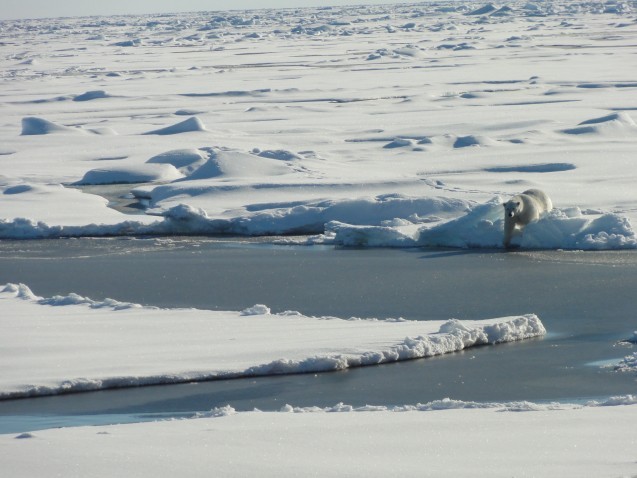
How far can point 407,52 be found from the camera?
106 feet

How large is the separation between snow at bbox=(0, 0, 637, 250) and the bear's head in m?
0.25

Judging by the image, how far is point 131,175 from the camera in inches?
485

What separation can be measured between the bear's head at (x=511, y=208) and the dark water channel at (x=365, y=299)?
1.07ft

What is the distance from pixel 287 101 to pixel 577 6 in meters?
48.0

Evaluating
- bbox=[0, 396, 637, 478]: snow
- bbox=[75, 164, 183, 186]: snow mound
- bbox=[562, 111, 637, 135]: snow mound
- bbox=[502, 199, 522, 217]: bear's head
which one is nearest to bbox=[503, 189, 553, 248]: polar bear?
bbox=[502, 199, 522, 217]: bear's head

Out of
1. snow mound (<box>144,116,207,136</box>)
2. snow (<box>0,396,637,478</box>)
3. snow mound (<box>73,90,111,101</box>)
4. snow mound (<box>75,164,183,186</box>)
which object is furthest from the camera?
snow mound (<box>73,90,111,101</box>)

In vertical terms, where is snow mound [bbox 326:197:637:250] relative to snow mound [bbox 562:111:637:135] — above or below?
above

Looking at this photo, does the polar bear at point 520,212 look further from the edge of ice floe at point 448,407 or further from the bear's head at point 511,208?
the edge of ice floe at point 448,407

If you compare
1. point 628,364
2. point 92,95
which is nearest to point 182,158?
point 628,364

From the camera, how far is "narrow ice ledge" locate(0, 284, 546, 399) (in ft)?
17.6

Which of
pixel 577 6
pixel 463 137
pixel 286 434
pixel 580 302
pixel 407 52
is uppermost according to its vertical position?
pixel 286 434

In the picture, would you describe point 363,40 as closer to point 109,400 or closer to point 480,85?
point 480,85

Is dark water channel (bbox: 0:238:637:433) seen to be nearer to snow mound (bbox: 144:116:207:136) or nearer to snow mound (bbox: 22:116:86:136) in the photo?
snow mound (bbox: 144:116:207:136)

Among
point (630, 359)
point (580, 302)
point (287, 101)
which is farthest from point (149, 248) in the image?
point (287, 101)
